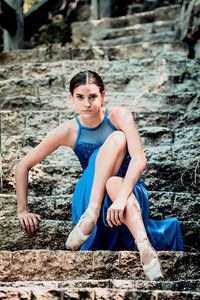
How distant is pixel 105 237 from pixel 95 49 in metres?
3.40

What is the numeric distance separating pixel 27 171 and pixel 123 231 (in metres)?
0.59

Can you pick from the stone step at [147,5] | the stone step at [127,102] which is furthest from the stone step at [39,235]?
the stone step at [147,5]

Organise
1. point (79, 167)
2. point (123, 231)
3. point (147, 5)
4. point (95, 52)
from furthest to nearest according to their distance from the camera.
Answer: point (147, 5) → point (95, 52) → point (79, 167) → point (123, 231)

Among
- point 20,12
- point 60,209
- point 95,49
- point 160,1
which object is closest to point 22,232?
point 60,209

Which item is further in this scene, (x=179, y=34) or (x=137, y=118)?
(x=179, y=34)

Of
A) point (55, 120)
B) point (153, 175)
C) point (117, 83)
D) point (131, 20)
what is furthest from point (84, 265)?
point (131, 20)

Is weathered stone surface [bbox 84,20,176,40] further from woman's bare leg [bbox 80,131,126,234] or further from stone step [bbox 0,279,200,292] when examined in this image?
stone step [bbox 0,279,200,292]

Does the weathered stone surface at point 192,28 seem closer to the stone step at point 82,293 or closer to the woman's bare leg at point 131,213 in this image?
the woman's bare leg at point 131,213

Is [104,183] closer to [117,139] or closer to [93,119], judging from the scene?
[117,139]

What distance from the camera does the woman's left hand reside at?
8.32ft

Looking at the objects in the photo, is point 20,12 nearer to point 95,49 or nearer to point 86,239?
point 95,49

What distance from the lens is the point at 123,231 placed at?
2781 millimetres

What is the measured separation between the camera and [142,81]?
5.12m

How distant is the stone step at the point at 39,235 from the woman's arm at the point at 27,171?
0.06 m
